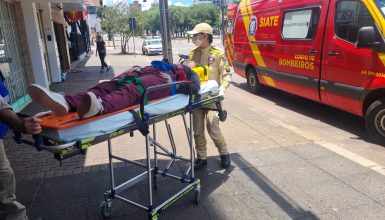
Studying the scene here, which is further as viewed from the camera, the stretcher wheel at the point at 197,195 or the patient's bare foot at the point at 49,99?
the stretcher wheel at the point at 197,195

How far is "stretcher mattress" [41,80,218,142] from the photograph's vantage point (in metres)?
2.31

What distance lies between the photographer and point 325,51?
6.01 meters

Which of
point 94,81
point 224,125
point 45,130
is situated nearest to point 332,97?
point 224,125

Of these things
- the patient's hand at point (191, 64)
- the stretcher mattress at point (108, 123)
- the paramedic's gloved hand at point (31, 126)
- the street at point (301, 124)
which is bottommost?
the street at point (301, 124)

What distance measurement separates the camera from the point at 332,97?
19.8 feet

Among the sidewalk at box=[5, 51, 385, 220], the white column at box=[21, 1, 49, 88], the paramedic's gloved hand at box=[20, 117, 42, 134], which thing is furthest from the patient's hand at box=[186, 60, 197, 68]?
the white column at box=[21, 1, 49, 88]

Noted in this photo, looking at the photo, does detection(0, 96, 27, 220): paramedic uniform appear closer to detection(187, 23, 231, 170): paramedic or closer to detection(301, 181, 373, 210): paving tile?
detection(187, 23, 231, 170): paramedic

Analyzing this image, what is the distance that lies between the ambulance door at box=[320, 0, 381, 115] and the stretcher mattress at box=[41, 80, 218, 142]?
11.1 ft

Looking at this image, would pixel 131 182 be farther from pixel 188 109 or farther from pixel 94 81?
pixel 94 81

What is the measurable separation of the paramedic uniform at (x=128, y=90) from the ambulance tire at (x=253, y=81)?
19.9 feet

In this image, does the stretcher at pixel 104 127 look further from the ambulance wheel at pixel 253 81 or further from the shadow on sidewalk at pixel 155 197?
the ambulance wheel at pixel 253 81

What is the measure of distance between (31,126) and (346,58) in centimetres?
494

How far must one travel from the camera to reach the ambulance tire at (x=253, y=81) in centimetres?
927

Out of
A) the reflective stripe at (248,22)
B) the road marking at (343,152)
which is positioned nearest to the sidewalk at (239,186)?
the road marking at (343,152)
